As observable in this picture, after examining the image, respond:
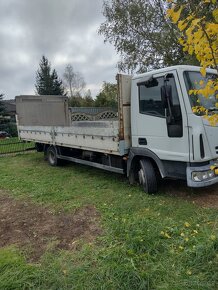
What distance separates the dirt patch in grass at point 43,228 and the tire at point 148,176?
3.66 feet

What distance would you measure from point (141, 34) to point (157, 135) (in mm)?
12330

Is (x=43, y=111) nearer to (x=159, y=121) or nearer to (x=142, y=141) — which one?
(x=142, y=141)

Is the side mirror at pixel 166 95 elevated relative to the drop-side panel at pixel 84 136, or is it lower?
elevated

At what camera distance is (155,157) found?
4.82 metres

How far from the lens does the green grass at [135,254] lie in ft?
8.54

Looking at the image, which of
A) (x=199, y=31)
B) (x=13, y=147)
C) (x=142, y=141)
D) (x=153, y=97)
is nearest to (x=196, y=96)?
(x=153, y=97)

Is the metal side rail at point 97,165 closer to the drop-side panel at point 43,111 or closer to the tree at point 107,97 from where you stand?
the drop-side panel at point 43,111

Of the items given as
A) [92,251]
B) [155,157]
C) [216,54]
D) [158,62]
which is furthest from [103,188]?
[158,62]

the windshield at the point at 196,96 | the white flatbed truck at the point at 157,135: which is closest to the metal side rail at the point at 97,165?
the white flatbed truck at the point at 157,135

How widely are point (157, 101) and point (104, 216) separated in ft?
7.04

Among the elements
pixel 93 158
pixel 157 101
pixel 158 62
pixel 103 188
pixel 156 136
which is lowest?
pixel 103 188

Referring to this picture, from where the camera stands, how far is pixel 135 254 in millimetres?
2984

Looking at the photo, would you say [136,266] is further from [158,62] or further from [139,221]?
[158,62]

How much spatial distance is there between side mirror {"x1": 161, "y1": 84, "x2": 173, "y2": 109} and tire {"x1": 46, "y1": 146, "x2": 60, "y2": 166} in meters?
4.89
